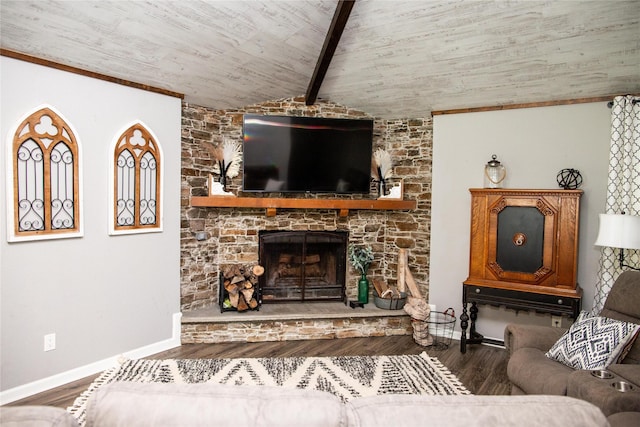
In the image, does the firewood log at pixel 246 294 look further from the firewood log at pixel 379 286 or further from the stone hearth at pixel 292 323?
the firewood log at pixel 379 286

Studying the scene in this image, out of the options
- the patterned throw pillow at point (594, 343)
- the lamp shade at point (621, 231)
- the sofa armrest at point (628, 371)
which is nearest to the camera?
the sofa armrest at point (628, 371)

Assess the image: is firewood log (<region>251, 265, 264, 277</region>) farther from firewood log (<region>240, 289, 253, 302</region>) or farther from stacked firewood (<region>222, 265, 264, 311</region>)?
firewood log (<region>240, 289, 253, 302</region>)

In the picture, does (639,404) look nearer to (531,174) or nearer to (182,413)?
(182,413)

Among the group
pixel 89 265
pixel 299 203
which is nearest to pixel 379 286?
pixel 299 203

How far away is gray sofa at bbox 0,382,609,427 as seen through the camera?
1072mm

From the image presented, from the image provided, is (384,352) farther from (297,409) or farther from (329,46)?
(297,409)

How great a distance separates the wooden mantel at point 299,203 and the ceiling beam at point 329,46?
3.79ft

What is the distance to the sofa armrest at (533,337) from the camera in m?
2.90

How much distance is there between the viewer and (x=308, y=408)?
1097mm

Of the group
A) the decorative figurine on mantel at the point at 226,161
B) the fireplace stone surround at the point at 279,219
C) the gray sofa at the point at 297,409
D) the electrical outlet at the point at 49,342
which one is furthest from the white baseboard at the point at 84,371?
the gray sofa at the point at 297,409

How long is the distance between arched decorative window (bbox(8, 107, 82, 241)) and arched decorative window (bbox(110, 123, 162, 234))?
34 centimetres

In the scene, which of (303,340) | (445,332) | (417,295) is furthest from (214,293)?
(445,332)

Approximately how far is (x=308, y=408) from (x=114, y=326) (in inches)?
125

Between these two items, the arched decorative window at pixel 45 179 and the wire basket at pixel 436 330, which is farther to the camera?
the wire basket at pixel 436 330
